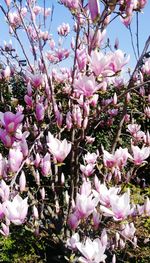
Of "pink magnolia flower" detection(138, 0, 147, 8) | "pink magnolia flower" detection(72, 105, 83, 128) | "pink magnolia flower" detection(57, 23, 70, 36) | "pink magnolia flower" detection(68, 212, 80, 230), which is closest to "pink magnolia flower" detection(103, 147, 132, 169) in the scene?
"pink magnolia flower" detection(72, 105, 83, 128)

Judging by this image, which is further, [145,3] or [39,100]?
[39,100]

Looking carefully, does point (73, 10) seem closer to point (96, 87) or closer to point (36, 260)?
point (96, 87)

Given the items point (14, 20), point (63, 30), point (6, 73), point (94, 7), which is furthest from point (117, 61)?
point (63, 30)

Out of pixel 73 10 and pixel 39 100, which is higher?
pixel 73 10

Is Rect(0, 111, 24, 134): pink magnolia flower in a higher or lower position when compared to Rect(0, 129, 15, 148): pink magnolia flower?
higher

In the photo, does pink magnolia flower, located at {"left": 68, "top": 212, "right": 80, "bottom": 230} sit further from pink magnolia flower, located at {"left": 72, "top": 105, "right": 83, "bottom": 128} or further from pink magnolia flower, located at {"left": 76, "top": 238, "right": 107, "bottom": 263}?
pink magnolia flower, located at {"left": 72, "top": 105, "right": 83, "bottom": 128}

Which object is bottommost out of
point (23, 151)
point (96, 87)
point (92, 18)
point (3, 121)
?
point (23, 151)

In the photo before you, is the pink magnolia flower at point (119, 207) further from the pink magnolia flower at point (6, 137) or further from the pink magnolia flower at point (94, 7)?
the pink magnolia flower at point (94, 7)

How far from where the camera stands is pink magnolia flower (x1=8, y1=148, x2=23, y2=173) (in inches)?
65.8

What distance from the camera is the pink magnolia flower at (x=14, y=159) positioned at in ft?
5.48

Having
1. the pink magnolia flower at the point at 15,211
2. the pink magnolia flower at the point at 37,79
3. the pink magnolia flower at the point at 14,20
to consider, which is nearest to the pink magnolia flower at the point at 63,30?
the pink magnolia flower at the point at 14,20

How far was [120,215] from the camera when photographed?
59.7 inches

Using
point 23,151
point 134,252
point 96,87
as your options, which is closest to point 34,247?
point 134,252

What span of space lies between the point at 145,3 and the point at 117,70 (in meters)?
0.46
